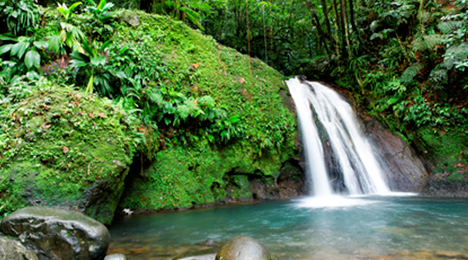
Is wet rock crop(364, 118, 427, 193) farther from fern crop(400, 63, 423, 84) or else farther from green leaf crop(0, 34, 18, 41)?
green leaf crop(0, 34, 18, 41)

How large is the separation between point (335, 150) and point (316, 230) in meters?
4.26

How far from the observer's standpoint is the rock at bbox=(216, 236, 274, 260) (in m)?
2.66

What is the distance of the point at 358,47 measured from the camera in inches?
409

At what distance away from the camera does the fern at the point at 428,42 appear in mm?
7754

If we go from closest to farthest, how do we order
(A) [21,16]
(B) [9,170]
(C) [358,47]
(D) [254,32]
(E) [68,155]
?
(B) [9,170], (E) [68,155], (A) [21,16], (C) [358,47], (D) [254,32]

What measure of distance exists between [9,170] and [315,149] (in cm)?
685

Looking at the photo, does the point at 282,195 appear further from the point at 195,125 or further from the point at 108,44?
the point at 108,44

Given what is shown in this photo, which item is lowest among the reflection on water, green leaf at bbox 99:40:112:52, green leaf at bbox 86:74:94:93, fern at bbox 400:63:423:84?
the reflection on water

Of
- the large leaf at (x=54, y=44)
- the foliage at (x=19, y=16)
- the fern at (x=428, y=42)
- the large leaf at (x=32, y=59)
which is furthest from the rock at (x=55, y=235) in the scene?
the fern at (x=428, y=42)

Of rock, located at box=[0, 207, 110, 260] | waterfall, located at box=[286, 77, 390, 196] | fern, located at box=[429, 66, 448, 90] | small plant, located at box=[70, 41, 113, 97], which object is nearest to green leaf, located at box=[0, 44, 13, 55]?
small plant, located at box=[70, 41, 113, 97]

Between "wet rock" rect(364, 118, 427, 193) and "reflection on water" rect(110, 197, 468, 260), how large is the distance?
136cm

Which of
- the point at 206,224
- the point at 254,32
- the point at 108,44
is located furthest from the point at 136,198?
the point at 254,32

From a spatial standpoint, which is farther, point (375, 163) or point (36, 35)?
point (375, 163)

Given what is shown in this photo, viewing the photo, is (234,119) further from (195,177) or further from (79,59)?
(79,59)
